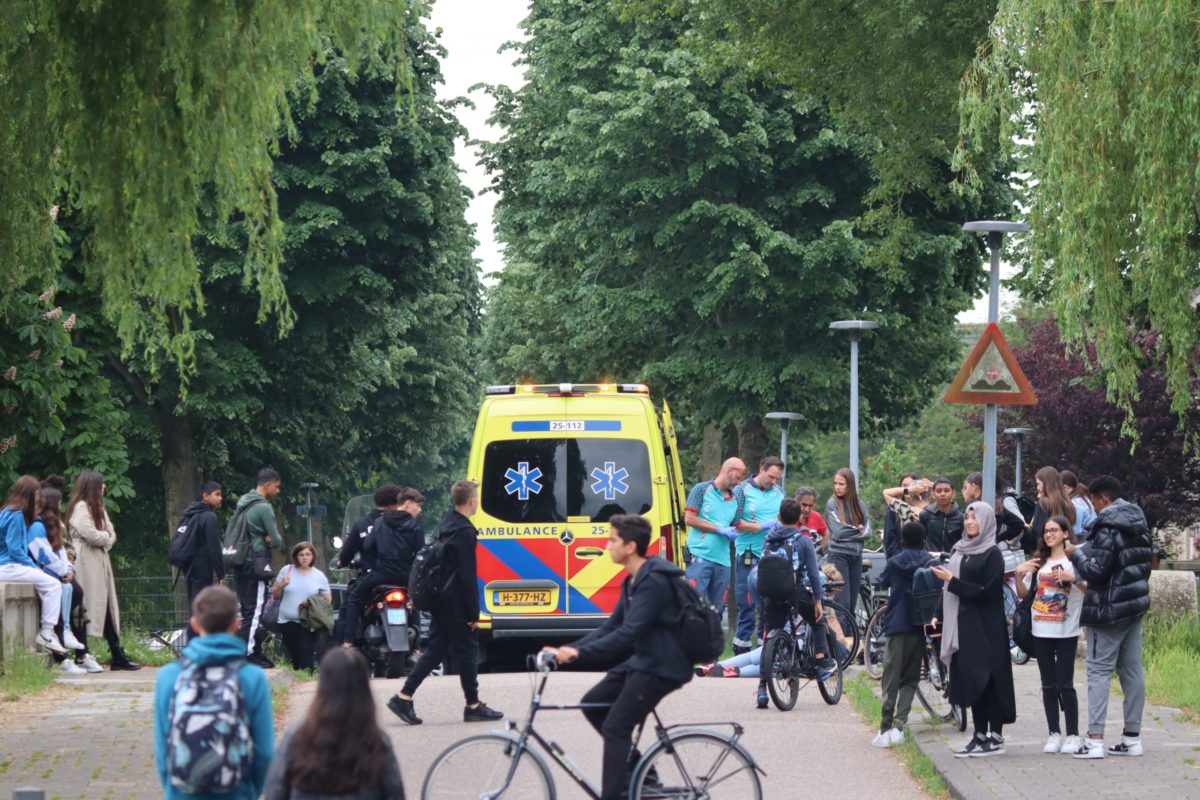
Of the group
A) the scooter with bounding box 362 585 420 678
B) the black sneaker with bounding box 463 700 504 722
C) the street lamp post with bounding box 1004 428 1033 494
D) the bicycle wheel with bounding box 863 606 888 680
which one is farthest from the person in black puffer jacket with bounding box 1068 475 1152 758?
the street lamp post with bounding box 1004 428 1033 494

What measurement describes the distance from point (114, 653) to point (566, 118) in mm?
20771

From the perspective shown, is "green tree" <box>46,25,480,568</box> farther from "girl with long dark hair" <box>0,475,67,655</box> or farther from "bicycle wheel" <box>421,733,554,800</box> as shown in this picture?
"bicycle wheel" <box>421,733,554,800</box>

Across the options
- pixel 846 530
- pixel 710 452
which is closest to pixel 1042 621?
pixel 846 530

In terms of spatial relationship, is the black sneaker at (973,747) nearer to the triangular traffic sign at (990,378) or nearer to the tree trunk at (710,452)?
the triangular traffic sign at (990,378)

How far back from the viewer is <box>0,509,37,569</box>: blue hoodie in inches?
625

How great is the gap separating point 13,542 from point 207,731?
1026 cm

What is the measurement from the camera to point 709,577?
17.9 metres

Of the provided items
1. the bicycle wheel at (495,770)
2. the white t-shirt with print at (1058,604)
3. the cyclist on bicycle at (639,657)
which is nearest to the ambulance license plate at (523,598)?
the white t-shirt with print at (1058,604)

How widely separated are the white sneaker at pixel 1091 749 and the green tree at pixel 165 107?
5.51 metres

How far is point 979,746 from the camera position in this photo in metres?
12.1

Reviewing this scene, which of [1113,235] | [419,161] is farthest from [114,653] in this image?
[419,161]

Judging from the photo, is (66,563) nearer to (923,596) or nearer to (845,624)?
(845,624)

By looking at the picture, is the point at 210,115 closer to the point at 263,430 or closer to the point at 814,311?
the point at 263,430

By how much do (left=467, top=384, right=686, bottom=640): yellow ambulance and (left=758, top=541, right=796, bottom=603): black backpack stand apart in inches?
106
